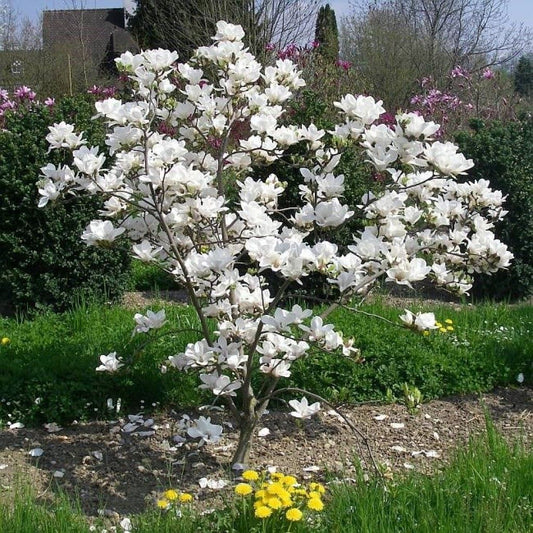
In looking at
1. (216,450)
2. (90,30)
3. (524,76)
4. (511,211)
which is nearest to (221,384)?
(216,450)

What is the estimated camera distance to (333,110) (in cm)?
944

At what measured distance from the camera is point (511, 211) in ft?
20.7

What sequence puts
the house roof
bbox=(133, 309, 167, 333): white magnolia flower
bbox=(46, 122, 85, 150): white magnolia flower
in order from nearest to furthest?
bbox=(46, 122, 85, 150): white magnolia flower → bbox=(133, 309, 167, 333): white magnolia flower → the house roof

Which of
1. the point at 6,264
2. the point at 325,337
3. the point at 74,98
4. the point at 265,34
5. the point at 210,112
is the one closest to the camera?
the point at 325,337

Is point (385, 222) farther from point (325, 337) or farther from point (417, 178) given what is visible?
point (325, 337)

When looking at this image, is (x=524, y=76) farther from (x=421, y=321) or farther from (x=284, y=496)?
(x=284, y=496)

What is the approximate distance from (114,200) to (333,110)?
6798mm

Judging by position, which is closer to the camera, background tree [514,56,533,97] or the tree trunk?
the tree trunk

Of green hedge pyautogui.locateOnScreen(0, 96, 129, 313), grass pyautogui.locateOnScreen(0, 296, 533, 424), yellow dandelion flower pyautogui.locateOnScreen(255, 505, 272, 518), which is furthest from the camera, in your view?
green hedge pyautogui.locateOnScreen(0, 96, 129, 313)

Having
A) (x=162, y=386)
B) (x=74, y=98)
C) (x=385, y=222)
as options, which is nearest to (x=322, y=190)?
(x=385, y=222)

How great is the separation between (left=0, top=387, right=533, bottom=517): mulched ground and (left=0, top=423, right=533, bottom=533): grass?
0.95ft

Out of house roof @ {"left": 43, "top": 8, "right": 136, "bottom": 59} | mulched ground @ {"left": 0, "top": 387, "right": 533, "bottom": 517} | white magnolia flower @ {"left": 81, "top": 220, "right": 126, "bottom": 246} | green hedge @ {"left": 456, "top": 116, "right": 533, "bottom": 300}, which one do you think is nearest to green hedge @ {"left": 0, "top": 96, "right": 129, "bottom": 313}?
mulched ground @ {"left": 0, "top": 387, "right": 533, "bottom": 517}

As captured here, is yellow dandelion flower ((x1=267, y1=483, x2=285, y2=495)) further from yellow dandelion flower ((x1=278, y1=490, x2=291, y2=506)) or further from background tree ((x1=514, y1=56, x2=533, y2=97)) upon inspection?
background tree ((x1=514, y1=56, x2=533, y2=97))

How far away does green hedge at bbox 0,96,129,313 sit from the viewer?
520 cm
